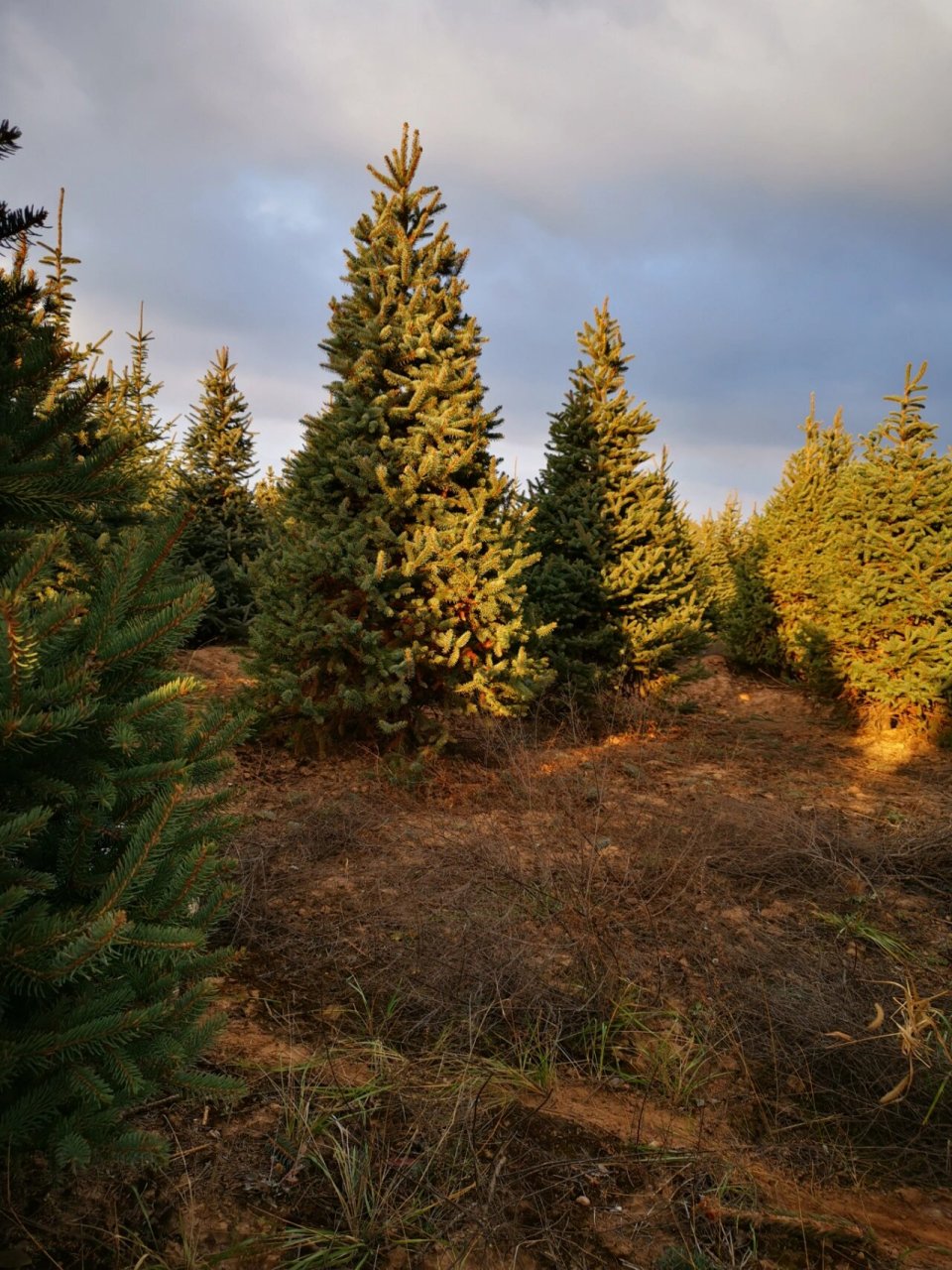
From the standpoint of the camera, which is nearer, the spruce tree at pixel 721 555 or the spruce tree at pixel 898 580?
the spruce tree at pixel 898 580

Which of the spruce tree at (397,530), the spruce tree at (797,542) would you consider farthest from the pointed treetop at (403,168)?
the spruce tree at (797,542)

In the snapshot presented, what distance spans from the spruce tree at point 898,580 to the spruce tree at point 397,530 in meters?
5.48

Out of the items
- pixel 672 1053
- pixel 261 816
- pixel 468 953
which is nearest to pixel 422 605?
pixel 261 816

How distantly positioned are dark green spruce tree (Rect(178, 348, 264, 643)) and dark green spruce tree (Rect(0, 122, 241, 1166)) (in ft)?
31.9

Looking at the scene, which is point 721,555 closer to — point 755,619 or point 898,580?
point 755,619

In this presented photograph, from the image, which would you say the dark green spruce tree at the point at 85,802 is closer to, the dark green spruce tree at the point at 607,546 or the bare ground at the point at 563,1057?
the bare ground at the point at 563,1057

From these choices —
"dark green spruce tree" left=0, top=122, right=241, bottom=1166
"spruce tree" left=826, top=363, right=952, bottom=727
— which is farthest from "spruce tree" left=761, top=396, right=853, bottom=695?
"dark green spruce tree" left=0, top=122, right=241, bottom=1166

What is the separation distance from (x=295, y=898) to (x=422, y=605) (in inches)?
117

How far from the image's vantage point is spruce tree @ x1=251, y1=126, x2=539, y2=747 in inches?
259

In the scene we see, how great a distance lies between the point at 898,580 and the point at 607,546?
380cm

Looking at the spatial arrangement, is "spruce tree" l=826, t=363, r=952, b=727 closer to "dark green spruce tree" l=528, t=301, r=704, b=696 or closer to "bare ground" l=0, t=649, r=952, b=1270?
"dark green spruce tree" l=528, t=301, r=704, b=696

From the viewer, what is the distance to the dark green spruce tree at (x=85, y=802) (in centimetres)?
153

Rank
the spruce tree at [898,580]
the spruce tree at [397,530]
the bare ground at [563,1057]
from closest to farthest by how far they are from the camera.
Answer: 1. the bare ground at [563,1057]
2. the spruce tree at [397,530]
3. the spruce tree at [898,580]

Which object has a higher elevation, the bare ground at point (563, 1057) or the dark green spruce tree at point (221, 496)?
the dark green spruce tree at point (221, 496)
